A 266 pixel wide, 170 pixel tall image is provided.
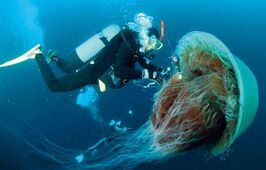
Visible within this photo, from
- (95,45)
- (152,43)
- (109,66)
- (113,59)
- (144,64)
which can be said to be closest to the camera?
(152,43)

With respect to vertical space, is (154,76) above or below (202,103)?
above

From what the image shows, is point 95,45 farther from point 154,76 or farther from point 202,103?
point 202,103

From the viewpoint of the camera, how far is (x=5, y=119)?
16500 mm

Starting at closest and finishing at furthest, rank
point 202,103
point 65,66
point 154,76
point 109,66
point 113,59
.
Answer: point 202,103
point 154,76
point 113,59
point 109,66
point 65,66

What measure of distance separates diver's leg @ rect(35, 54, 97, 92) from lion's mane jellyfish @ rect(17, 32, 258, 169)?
128 inches

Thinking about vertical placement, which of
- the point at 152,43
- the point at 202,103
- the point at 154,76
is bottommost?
the point at 202,103

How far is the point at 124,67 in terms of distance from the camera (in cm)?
649

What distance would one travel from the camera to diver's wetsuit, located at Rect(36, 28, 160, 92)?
6.50m

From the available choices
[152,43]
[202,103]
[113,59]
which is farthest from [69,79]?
→ [202,103]

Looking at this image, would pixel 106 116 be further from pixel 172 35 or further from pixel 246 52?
pixel 246 52

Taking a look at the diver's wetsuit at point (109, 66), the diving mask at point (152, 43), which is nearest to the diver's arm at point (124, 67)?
the diver's wetsuit at point (109, 66)

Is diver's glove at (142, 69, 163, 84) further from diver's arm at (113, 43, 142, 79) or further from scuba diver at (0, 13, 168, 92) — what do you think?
diver's arm at (113, 43, 142, 79)

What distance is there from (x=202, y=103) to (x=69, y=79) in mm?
4751

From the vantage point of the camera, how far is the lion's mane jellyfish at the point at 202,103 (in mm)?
3679
